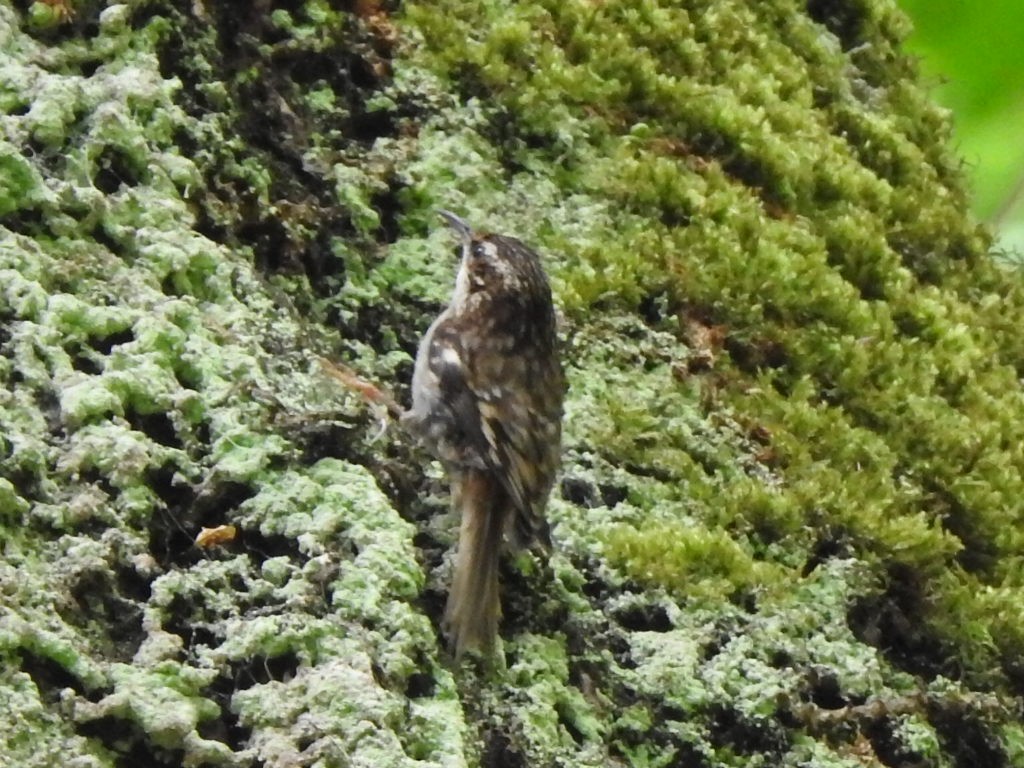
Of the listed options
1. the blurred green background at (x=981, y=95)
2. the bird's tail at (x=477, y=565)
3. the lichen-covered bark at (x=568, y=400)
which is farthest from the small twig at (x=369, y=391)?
Result: the blurred green background at (x=981, y=95)

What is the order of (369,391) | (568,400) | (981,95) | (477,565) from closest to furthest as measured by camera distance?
(477,565)
(369,391)
(568,400)
(981,95)

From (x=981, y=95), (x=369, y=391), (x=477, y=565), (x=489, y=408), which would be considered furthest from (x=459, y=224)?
(x=981, y=95)

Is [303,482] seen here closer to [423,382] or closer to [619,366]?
[423,382]

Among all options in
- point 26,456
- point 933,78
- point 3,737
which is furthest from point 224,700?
point 933,78

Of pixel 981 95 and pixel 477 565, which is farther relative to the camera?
pixel 981 95

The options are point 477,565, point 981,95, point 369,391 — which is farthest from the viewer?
point 981,95

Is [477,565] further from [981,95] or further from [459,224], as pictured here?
[981,95]

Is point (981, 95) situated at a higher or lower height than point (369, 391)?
higher

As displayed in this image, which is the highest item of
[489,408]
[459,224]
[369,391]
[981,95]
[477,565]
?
[981,95]
